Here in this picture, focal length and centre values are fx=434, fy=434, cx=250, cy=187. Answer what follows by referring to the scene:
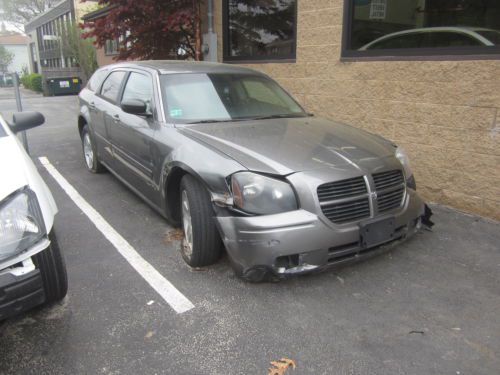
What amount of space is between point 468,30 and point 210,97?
306 cm

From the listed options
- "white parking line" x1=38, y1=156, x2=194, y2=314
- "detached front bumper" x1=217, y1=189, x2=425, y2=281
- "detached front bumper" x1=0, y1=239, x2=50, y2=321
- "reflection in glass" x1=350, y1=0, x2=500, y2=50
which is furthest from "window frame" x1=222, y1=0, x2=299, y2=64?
"detached front bumper" x1=0, y1=239, x2=50, y2=321

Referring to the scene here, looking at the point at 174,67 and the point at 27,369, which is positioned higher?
the point at 174,67

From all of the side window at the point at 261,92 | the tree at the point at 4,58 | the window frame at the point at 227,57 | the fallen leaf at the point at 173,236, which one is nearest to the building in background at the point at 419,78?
the window frame at the point at 227,57

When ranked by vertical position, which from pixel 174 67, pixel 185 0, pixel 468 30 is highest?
pixel 185 0

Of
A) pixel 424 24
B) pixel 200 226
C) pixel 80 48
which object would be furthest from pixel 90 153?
pixel 80 48

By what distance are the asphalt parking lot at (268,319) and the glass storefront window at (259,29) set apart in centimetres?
437

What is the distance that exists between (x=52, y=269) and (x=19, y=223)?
453mm

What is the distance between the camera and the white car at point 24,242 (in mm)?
2156

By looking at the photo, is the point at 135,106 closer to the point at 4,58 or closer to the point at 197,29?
the point at 197,29

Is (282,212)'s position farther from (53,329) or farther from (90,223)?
(90,223)

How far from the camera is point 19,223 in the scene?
2213 mm

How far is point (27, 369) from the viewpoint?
2393 mm

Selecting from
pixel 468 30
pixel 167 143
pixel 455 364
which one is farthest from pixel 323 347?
pixel 468 30

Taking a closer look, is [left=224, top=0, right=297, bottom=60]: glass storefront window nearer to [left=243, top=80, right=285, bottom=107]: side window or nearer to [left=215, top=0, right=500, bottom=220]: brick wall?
[left=215, top=0, right=500, bottom=220]: brick wall
